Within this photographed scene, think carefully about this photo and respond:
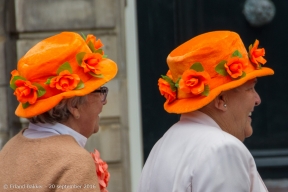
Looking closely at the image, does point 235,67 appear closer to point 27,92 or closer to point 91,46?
point 91,46

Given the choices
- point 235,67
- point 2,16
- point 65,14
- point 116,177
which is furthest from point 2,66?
point 235,67

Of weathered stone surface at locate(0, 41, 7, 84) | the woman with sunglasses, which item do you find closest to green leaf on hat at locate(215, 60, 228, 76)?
the woman with sunglasses

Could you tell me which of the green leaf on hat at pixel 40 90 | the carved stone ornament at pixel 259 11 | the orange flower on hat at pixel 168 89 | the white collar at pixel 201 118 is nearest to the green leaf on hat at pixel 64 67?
the green leaf on hat at pixel 40 90

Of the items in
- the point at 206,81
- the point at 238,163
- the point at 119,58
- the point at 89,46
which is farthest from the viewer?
the point at 119,58

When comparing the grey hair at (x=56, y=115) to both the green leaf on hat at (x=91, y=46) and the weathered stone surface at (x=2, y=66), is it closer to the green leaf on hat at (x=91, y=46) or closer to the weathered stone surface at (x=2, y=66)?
the green leaf on hat at (x=91, y=46)

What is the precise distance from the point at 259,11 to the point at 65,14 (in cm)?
146

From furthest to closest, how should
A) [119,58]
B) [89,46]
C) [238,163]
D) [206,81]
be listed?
[119,58]
[89,46]
[206,81]
[238,163]

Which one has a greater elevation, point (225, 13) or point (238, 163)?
point (225, 13)

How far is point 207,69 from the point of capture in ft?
9.77

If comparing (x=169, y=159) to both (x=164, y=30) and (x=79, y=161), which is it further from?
(x=164, y=30)

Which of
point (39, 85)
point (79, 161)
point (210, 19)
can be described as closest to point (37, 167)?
point (79, 161)

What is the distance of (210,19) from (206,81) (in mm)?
2694

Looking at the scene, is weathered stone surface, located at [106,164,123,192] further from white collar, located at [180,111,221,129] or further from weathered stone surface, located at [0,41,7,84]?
white collar, located at [180,111,221,129]

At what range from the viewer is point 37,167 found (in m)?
2.84
